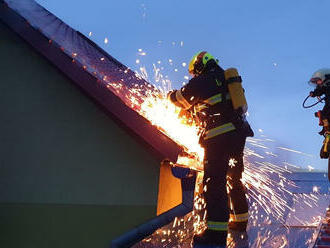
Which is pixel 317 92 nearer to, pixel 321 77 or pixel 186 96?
pixel 321 77

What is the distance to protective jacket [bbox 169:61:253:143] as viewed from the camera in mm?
3768

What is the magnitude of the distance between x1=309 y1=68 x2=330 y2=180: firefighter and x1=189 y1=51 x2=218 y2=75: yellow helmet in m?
3.41

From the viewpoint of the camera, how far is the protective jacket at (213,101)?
3768 mm

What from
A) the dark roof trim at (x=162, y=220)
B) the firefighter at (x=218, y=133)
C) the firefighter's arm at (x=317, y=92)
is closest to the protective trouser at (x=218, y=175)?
the firefighter at (x=218, y=133)

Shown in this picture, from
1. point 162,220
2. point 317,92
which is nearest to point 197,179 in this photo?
point 162,220

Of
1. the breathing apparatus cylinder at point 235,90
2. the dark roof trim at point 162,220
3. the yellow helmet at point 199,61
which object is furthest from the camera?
the dark roof trim at point 162,220

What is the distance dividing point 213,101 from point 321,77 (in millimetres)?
3935

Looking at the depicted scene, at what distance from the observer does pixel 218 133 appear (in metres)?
3.68

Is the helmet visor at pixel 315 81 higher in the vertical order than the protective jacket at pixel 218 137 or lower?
higher

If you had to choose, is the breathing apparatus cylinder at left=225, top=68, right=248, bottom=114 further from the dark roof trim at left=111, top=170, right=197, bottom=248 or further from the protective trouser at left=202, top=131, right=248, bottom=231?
the dark roof trim at left=111, top=170, right=197, bottom=248

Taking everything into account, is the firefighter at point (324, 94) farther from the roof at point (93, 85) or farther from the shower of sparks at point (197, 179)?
the roof at point (93, 85)

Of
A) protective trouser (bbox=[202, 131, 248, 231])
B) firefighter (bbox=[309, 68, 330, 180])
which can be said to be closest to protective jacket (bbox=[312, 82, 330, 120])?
firefighter (bbox=[309, 68, 330, 180])

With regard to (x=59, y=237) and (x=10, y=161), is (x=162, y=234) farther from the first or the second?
(x=10, y=161)

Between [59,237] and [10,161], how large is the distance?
134 cm
